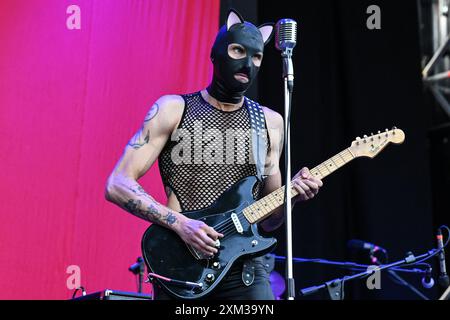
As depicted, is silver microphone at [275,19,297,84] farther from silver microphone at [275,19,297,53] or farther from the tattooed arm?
the tattooed arm

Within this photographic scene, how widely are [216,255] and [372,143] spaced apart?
3.76 feet

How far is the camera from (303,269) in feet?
19.8

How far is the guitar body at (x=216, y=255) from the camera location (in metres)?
3.16

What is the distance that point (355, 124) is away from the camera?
617 cm

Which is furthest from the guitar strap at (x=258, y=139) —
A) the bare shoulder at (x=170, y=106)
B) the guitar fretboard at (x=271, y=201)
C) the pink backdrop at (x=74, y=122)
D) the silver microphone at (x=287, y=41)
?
the pink backdrop at (x=74, y=122)

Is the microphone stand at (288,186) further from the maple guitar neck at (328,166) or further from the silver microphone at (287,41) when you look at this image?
the maple guitar neck at (328,166)

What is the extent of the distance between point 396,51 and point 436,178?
59.1 inches

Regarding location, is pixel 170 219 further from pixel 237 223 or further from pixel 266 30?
pixel 266 30

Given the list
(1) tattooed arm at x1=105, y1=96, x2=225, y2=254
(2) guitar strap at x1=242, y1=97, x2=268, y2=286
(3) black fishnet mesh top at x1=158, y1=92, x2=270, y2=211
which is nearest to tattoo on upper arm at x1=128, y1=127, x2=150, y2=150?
(1) tattooed arm at x1=105, y1=96, x2=225, y2=254

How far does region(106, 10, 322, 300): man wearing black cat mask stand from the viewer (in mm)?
3219

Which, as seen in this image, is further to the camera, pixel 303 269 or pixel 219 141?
pixel 303 269

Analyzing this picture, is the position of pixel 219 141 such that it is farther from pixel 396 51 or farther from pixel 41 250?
pixel 396 51

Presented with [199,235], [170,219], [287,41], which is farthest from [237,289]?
[287,41]
